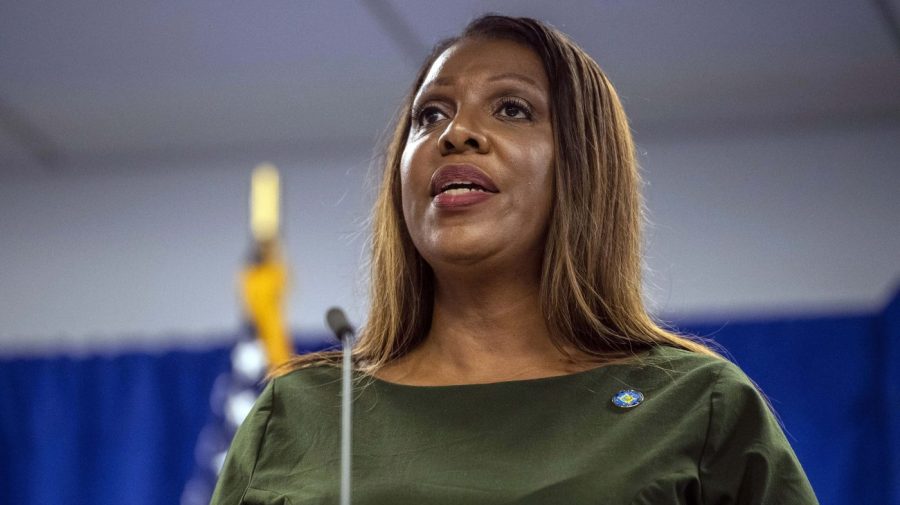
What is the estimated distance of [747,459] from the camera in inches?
57.4

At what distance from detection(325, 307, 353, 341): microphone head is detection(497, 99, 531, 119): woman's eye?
1.18 feet

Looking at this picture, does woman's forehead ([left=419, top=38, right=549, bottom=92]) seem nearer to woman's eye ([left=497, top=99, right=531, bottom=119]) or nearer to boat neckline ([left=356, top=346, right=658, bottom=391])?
woman's eye ([left=497, top=99, right=531, bottom=119])

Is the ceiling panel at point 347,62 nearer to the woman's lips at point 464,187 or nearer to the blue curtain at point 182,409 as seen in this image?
the blue curtain at point 182,409

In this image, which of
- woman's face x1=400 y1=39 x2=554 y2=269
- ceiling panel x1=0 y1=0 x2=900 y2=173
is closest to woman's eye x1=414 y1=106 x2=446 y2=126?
woman's face x1=400 y1=39 x2=554 y2=269

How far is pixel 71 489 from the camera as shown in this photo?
4.44m

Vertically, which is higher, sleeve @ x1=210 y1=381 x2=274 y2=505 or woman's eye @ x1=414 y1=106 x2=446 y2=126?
woman's eye @ x1=414 y1=106 x2=446 y2=126

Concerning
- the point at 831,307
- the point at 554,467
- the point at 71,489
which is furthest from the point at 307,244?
the point at 554,467

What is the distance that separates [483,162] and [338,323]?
278mm

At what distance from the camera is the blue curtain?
3.95 m

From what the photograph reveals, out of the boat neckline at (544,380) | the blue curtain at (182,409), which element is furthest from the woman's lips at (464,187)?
the blue curtain at (182,409)

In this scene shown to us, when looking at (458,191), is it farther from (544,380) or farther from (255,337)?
(255,337)

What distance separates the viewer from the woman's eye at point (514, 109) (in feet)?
5.80

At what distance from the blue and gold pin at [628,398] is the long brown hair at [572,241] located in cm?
8

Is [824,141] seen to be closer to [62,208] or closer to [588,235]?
[62,208]
